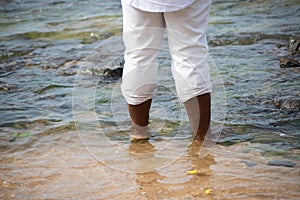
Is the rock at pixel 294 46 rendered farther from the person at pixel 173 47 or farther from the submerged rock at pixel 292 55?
the person at pixel 173 47

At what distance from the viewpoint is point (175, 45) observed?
10.7 feet

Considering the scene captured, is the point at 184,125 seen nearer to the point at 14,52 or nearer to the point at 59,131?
the point at 59,131

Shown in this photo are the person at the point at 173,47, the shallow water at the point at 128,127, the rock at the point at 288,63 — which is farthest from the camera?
the rock at the point at 288,63

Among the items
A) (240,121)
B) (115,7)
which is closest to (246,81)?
(240,121)

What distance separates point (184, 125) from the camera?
3891 mm

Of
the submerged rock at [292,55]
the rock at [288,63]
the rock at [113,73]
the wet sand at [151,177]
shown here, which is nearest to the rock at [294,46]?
the submerged rock at [292,55]

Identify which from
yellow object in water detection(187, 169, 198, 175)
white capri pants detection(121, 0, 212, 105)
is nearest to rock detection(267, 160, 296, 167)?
yellow object in water detection(187, 169, 198, 175)

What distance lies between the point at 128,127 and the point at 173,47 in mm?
867

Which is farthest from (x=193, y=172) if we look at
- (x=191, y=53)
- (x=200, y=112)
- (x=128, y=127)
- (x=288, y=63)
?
(x=288, y=63)

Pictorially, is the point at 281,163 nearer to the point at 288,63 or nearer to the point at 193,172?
the point at 193,172

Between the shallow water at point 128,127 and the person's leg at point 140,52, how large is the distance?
0.36 meters

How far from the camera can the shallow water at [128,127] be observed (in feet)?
9.91

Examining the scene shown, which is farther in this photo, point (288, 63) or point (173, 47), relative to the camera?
point (288, 63)

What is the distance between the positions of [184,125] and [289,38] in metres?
2.67
